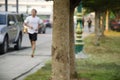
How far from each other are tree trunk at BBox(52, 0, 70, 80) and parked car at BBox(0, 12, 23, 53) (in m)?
11.4

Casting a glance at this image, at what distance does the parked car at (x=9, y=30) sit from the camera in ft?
69.9

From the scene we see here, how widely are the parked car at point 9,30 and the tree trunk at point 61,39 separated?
11.4 metres

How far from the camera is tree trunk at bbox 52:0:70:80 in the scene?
9.59m

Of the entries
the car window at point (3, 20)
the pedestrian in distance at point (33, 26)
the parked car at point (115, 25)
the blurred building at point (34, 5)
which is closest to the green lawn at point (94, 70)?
the pedestrian in distance at point (33, 26)

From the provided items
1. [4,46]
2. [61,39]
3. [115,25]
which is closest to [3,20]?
[4,46]

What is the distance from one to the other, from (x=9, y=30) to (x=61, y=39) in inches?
507

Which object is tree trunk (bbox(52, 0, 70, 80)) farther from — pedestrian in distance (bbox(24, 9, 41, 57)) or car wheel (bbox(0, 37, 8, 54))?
car wheel (bbox(0, 37, 8, 54))

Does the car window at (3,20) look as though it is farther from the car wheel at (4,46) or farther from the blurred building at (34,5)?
the blurred building at (34,5)

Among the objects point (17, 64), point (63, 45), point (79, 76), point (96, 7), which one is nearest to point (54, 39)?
point (63, 45)

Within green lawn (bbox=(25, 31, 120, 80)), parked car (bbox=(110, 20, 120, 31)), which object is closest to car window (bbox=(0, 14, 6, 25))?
green lawn (bbox=(25, 31, 120, 80))

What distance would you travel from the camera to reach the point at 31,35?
60.2 feet

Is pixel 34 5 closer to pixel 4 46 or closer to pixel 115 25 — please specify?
pixel 115 25

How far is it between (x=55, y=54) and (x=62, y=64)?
0.91 feet

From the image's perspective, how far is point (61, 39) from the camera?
9.59 metres
